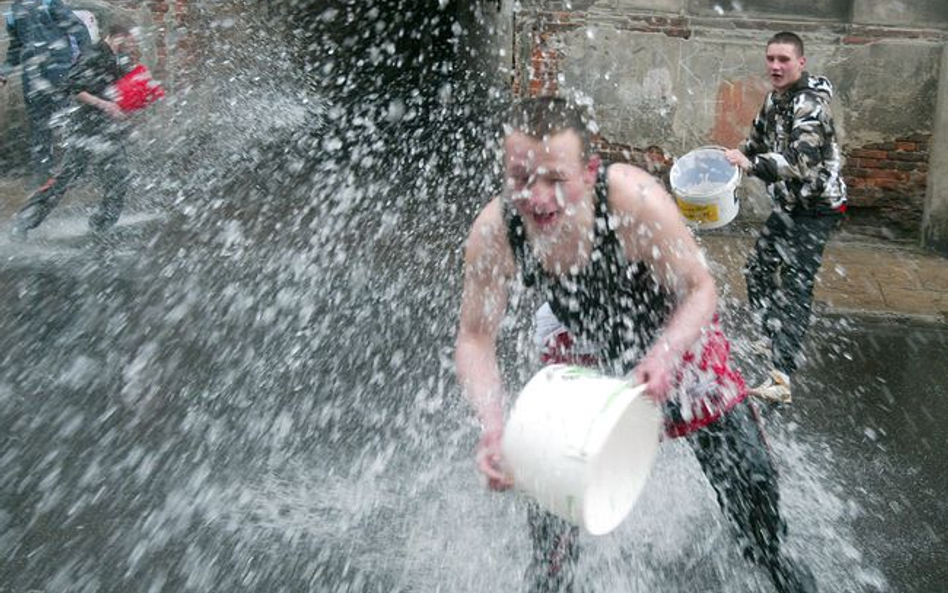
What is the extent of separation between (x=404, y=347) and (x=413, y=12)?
9.72 m

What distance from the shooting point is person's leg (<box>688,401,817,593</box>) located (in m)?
2.84

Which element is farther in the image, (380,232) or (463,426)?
(380,232)

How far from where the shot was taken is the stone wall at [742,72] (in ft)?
27.3

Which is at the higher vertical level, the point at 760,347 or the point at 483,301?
the point at 483,301

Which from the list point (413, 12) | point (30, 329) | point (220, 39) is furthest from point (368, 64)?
point (30, 329)

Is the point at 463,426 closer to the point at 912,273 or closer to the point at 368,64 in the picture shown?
the point at 912,273

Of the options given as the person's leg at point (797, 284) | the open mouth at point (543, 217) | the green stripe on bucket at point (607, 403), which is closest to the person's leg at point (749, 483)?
the green stripe on bucket at point (607, 403)

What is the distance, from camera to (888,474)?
14.1ft

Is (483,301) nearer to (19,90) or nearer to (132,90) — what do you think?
(132,90)

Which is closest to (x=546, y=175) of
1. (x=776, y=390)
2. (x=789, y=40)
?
(x=776, y=390)

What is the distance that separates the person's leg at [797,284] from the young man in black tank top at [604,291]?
86.3 inches

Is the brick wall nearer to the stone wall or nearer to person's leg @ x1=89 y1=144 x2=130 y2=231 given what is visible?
the stone wall

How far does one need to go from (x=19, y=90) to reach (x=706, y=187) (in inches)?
306

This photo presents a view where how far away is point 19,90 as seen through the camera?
10.4 m
